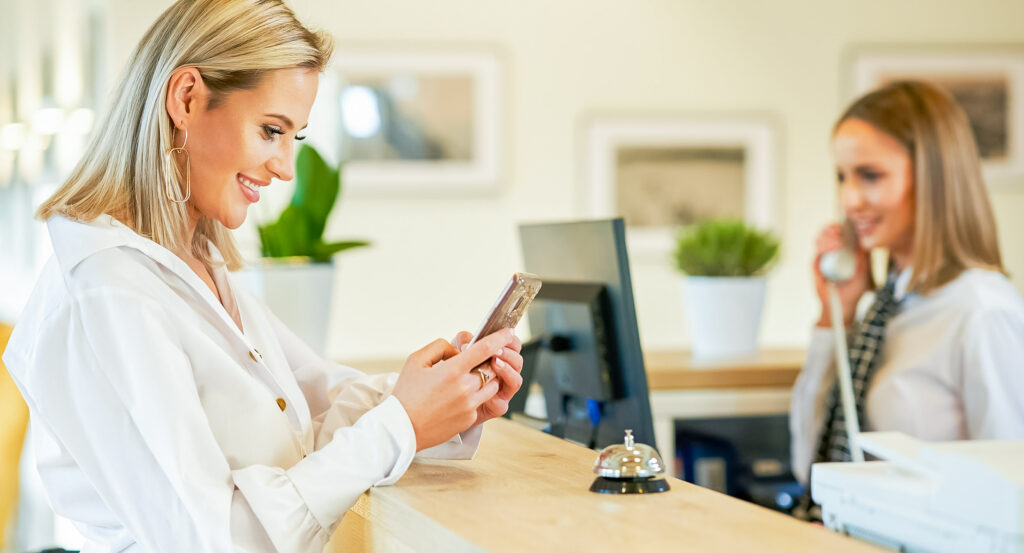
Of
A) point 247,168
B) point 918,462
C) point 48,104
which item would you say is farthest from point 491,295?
point 918,462

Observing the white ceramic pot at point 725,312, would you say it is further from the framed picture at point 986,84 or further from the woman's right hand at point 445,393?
the woman's right hand at point 445,393

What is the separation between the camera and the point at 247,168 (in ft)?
4.66

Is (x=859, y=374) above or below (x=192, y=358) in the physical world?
below

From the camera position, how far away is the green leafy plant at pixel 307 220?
2.79 meters

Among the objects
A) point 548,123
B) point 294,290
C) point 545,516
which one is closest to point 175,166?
point 545,516

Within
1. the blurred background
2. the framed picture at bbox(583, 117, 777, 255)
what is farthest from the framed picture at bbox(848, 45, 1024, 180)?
the framed picture at bbox(583, 117, 777, 255)

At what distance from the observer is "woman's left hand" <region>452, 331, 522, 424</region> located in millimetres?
1399

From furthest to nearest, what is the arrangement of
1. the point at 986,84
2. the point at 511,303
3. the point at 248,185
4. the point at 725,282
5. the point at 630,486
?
1. the point at 986,84
2. the point at 725,282
3. the point at 248,185
4. the point at 511,303
5. the point at 630,486

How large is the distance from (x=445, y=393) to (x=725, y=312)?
1.93 meters

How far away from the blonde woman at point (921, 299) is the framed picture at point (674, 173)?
1341 millimetres

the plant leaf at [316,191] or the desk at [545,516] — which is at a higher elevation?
the plant leaf at [316,191]

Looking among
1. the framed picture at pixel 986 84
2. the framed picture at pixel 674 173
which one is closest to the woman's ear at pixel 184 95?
the framed picture at pixel 674 173

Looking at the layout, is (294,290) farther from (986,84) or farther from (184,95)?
(986,84)

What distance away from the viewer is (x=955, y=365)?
226 centimetres
